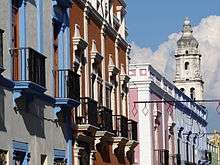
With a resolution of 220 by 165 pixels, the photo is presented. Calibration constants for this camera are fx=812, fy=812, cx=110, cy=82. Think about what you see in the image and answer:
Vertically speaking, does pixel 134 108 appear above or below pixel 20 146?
above

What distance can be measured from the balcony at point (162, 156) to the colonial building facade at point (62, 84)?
807cm

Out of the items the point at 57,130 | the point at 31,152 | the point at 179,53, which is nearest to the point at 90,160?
the point at 57,130

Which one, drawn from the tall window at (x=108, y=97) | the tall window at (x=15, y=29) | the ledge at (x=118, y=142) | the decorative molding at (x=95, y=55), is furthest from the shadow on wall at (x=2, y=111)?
the tall window at (x=108, y=97)

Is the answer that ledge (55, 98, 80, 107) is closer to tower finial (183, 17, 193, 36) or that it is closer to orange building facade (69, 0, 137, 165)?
orange building facade (69, 0, 137, 165)

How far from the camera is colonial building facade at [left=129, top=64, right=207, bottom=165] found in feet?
123

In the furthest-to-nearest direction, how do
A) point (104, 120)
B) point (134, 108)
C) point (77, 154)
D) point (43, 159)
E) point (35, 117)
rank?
point (134, 108), point (104, 120), point (77, 154), point (43, 159), point (35, 117)

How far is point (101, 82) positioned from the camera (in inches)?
1049

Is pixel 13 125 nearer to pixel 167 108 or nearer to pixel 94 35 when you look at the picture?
pixel 94 35

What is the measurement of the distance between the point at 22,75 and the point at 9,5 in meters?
1.49

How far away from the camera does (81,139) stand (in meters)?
22.6

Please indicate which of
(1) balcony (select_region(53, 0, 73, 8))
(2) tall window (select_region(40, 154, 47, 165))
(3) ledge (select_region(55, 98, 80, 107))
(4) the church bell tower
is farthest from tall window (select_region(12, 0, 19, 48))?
(4) the church bell tower

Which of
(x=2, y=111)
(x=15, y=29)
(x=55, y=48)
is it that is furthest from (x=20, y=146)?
(x=55, y=48)

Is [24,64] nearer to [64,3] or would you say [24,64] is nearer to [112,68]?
[64,3]

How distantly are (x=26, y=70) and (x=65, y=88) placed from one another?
3.34 meters
